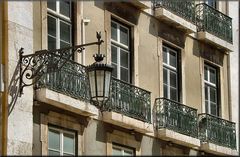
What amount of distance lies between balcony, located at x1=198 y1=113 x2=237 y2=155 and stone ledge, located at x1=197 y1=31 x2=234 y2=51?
6.99 feet

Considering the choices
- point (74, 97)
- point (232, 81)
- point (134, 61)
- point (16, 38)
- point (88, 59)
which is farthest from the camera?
point (232, 81)

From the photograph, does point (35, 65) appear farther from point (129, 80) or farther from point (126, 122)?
point (129, 80)

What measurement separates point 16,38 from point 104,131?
3.81 meters

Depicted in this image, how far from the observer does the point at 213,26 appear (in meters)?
24.6

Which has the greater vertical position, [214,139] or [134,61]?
[134,61]

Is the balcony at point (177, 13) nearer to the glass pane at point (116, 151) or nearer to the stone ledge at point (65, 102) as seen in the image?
the glass pane at point (116, 151)

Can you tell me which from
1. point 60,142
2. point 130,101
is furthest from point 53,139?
point 130,101

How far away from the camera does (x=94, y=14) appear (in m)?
20.0

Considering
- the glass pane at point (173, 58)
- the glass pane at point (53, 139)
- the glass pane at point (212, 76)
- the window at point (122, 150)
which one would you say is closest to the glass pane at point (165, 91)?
the glass pane at point (173, 58)

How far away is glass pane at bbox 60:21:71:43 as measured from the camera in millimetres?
18812

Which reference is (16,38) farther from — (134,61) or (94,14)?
(134,61)

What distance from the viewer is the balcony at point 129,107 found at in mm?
19469

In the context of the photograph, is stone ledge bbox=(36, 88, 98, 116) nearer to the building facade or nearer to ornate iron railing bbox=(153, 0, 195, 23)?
the building facade

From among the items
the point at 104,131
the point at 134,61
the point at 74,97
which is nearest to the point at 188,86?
the point at 134,61
